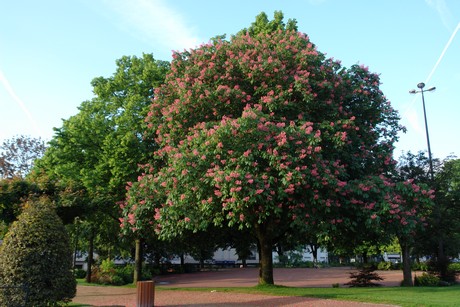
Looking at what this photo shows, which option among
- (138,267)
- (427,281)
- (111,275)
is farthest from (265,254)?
(111,275)

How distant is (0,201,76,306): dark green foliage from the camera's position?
11.9 metres

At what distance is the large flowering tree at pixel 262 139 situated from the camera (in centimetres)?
1398

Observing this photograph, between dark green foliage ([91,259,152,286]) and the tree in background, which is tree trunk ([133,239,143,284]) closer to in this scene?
dark green foliage ([91,259,152,286])

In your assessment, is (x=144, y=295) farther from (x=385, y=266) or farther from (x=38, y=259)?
(x=385, y=266)

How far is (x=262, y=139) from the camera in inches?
559

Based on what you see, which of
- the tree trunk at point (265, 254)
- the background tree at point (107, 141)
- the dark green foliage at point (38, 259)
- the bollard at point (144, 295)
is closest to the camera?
the dark green foliage at point (38, 259)

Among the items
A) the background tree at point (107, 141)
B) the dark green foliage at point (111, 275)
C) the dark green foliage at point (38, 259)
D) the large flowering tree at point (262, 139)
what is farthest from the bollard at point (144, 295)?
the dark green foliage at point (111, 275)

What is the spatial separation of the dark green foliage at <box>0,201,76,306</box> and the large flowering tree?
163 inches

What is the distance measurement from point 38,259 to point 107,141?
1151 centimetres

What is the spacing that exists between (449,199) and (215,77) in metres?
17.3

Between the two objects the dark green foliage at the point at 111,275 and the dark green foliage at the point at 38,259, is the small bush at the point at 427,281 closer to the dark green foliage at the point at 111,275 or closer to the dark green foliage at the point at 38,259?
the dark green foliage at the point at 111,275

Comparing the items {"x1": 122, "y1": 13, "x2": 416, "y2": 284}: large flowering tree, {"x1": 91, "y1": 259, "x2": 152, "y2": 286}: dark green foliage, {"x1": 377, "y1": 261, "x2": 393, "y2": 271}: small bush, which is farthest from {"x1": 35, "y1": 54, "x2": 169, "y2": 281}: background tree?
{"x1": 377, "y1": 261, "x2": 393, "y2": 271}: small bush

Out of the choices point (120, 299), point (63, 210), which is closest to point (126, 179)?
point (63, 210)

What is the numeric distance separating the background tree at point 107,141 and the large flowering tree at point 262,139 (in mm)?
2355
